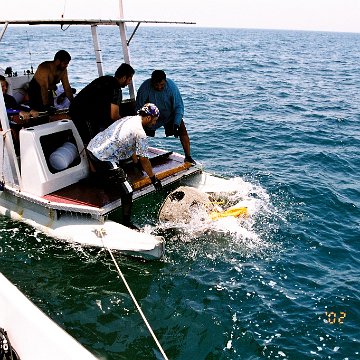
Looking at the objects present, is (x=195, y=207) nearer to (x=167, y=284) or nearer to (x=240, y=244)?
(x=240, y=244)

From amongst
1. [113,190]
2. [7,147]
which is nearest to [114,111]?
[113,190]

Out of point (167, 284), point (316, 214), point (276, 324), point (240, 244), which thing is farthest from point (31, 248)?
point (316, 214)

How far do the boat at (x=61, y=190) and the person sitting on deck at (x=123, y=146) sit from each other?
398mm

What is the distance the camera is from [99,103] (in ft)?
24.7

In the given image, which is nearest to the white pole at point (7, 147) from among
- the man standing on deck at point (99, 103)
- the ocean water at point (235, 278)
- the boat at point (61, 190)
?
the boat at point (61, 190)

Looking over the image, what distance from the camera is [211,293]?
21.0 feet

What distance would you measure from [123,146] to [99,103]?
3.55 feet

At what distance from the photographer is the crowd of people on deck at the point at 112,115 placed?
6.91m

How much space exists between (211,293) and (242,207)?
226 cm

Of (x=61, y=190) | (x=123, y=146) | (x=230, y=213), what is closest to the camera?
(x=123, y=146)

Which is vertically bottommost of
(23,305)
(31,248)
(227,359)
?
(227,359)

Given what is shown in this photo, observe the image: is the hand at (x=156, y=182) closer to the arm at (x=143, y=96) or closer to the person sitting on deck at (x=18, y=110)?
the arm at (x=143, y=96)

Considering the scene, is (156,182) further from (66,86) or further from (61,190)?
(66,86)

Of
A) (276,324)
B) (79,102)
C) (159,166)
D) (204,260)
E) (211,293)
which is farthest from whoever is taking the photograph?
(159,166)
